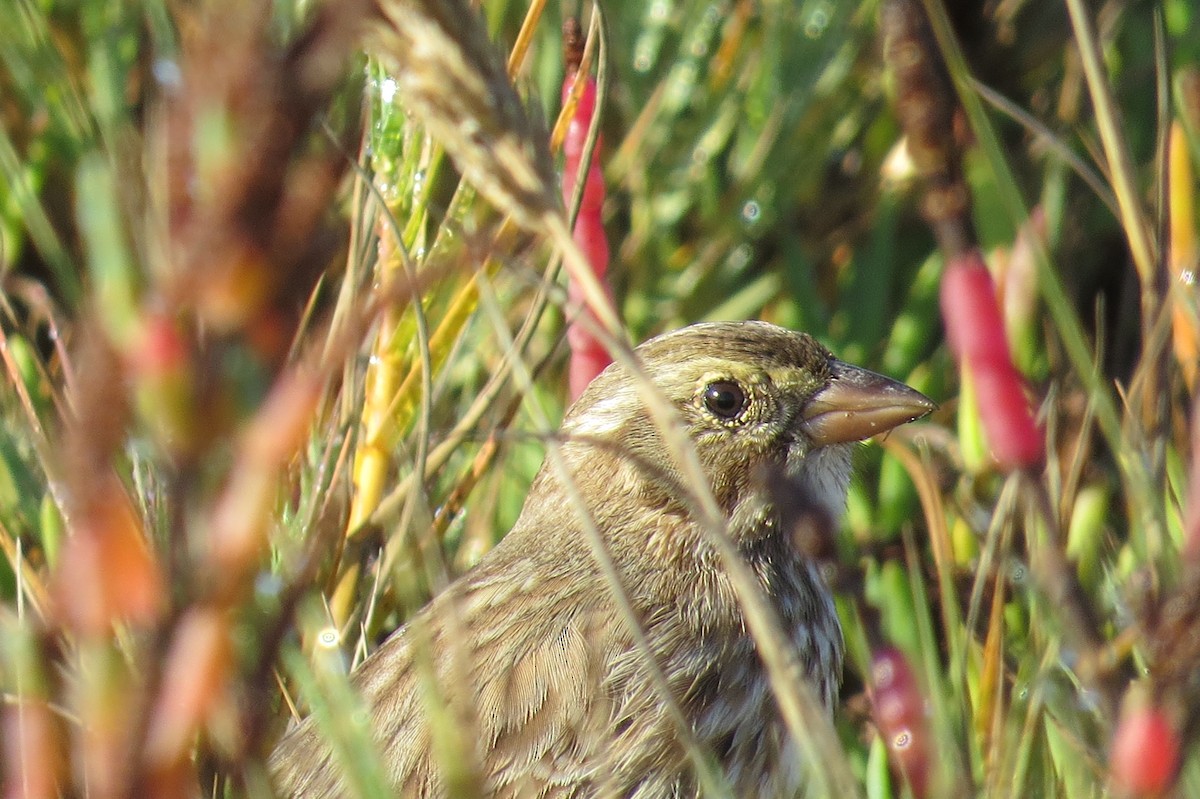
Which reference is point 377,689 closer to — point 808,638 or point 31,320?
point 808,638

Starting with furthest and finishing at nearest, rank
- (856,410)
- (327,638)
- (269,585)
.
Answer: (856,410) → (327,638) → (269,585)

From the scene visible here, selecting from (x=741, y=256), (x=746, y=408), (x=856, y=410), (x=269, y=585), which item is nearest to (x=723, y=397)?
(x=746, y=408)

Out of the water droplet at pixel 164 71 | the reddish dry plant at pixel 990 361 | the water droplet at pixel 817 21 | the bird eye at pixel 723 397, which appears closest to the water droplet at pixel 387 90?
A: the water droplet at pixel 164 71

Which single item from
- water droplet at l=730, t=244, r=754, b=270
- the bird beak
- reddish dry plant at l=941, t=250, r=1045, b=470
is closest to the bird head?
the bird beak

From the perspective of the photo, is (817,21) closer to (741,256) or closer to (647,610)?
(741,256)

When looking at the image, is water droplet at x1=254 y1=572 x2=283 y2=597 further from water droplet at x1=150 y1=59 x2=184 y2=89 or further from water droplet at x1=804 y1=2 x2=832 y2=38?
water droplet at x1=804 y1=2 x2=832 y2=38

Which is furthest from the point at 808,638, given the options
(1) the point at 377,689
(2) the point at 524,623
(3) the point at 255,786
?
(3) the point at 255,786
